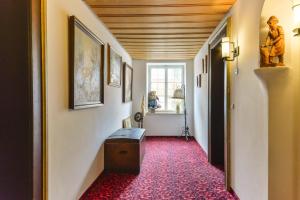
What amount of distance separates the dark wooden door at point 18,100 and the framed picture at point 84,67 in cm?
72

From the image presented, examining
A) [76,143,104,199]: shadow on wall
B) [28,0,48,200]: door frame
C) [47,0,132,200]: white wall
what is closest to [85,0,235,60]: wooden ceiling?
[47,0,132,200]: white wall

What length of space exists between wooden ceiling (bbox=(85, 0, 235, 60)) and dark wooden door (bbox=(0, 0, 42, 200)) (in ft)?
4.24

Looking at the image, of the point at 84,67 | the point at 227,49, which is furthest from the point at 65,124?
the point at 227,49

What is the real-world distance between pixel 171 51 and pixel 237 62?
3.09 m

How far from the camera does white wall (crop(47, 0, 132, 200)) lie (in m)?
2.00

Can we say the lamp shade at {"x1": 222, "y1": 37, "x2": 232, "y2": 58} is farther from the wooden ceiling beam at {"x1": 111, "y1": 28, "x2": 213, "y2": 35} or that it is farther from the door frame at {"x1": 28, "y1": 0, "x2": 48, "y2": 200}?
the door frame at {"x1": 28, "y1": 0, "x2": 48, "y2": 200}

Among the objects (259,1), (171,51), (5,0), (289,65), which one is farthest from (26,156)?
(171,51)

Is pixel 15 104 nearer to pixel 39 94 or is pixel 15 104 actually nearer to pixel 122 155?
pixel 39 94

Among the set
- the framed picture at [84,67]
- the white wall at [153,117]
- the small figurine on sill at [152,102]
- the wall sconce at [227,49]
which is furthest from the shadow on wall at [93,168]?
the small figurine on sill at [152,102]

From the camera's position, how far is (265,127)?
6.46 feet

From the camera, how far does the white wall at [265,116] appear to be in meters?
1.82

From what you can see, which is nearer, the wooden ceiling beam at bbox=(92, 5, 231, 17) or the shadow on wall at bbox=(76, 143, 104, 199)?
the shadow on wall at bbox=(76, 143, 104, 199)

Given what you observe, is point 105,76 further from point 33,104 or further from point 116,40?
point 33,104

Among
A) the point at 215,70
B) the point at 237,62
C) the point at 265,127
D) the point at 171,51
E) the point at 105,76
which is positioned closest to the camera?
the point at 265,127
